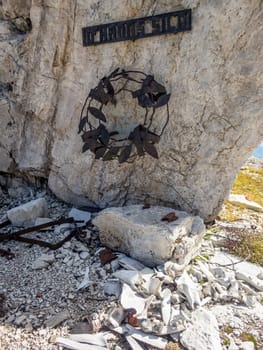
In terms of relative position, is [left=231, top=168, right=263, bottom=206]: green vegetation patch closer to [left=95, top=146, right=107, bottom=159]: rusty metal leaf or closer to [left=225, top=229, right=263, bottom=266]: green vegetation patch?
[left=225, top=229, right=263, bottom=266]: green vegetation patch

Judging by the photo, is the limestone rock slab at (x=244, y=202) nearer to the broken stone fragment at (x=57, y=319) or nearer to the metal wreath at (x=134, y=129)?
the metal wreath at (x=134, y=129)

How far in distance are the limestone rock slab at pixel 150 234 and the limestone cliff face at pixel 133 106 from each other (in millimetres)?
393

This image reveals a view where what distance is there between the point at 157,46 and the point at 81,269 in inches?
88.7

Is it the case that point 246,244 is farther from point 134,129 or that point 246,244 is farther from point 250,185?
point 250,185

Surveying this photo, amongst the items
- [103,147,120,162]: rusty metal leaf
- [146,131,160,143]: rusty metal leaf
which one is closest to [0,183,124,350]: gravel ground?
[103,147,120,162]: rusty metal leaf

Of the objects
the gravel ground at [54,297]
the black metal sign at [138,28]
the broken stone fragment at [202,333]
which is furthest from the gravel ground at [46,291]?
the black metal sign at [138,28]

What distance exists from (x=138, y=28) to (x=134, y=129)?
1.00m

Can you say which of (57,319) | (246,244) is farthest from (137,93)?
(57,319)

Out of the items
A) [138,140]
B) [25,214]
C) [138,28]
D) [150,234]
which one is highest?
[138,28]

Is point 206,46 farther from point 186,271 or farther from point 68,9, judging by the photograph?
point 186,271

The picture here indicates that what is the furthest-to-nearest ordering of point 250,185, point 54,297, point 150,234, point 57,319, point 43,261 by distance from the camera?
point 250,185 → point 43,261 → point 150,234 → point 54,297 → point 57,319

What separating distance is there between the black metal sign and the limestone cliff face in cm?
7

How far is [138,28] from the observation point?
3.08 m

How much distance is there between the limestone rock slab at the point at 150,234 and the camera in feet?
8.55
